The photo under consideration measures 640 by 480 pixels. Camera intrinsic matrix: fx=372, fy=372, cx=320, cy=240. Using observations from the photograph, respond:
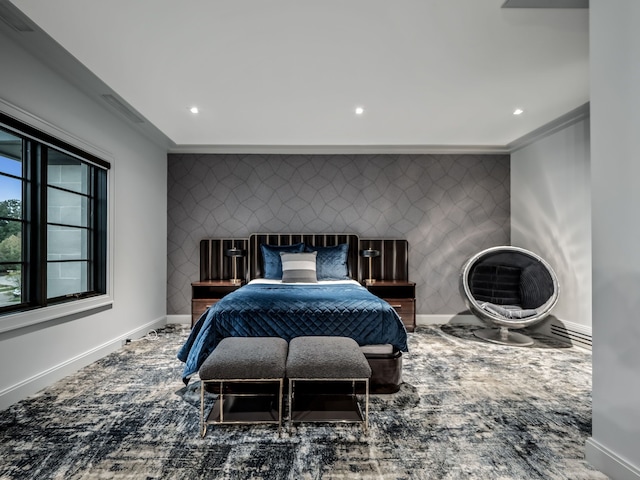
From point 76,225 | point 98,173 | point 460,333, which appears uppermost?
point 98,173

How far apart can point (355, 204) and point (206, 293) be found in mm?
2392

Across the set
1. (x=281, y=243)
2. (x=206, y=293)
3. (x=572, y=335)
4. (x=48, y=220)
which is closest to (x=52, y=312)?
(x=48, y=220)

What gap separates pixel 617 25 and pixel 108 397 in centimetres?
369

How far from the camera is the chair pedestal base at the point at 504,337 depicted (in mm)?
4202

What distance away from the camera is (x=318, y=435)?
2.13 meters

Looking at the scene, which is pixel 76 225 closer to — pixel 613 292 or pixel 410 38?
pixel 410 38

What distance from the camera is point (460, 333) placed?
15.5 ft

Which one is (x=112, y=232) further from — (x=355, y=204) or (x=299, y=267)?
(x=355, y=204)

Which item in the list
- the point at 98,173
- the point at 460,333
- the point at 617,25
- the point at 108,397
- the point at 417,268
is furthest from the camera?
the point at 417,268

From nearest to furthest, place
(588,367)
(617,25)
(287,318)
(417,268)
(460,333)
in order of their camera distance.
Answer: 1. (617,25)
2. (287,318)
3. (588,367)
4. (460,333)
5. (417,268)

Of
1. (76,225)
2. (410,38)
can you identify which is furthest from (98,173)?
(410,38)

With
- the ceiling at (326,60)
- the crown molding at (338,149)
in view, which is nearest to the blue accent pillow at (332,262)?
the crown molding at (338,149)

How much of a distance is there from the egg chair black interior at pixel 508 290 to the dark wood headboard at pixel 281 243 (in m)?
0.98

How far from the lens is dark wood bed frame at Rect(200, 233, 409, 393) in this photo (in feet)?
17.0
